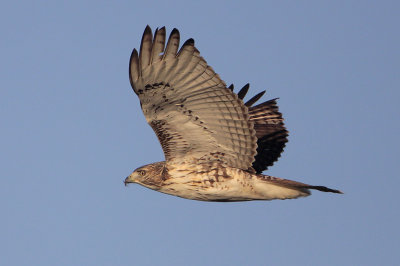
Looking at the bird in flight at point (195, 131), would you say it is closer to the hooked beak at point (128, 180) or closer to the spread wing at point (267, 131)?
the hooked beak at point (128, 180)

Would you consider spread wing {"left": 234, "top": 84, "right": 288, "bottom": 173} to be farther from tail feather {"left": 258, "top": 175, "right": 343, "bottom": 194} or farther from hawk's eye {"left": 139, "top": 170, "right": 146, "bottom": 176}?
hawk's eye {"left": 139, "top": 170, "right": 146, "bottom": 176}

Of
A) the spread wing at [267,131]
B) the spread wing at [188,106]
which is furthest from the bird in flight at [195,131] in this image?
the spread wing at [267,131]

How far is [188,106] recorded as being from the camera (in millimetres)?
9680

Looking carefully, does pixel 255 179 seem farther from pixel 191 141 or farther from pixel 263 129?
pixel 263 129

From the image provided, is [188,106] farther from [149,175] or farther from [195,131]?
[149,175]

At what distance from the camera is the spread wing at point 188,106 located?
9109mm

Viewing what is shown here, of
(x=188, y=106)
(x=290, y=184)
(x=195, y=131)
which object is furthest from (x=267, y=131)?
(x=188, y=106)

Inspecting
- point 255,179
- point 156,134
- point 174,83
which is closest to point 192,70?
point 174,83

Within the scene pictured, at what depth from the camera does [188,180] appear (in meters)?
10.2

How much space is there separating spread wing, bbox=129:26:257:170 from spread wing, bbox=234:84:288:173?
1.39 metres

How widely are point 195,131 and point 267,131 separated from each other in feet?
7.80

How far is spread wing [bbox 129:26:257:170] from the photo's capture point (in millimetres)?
9109

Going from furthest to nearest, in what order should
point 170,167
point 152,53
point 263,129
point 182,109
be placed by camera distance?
point 263,129 < point 170,167 < point 182,109 < point 152,53

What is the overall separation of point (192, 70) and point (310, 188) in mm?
2538
